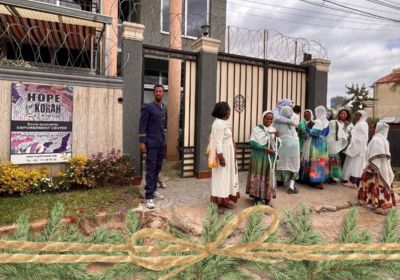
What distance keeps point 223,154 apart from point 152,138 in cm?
112

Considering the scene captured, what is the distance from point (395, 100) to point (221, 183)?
25.0 m

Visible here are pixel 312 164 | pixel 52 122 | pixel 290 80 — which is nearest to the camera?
pixel 52 122

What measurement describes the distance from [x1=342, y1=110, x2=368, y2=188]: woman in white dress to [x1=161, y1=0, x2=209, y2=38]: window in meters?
6.58

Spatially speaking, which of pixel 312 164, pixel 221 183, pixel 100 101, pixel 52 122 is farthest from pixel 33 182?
pixel 312 164

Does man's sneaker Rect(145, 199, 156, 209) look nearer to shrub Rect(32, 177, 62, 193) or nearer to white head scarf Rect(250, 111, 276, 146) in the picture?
shrub Rect(32, 177, 62, 193)

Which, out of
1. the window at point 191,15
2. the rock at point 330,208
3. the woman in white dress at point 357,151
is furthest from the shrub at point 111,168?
the window at point 191,15

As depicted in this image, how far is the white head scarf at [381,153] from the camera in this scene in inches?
176

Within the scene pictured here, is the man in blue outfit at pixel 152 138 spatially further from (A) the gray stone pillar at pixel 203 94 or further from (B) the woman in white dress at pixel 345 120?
(B) the woman in white dress at pixel 345 120

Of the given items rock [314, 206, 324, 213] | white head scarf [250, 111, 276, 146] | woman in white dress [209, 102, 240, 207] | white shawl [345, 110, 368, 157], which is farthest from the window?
rock [314, 206, 324, 213]

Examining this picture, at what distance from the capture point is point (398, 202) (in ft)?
17.5

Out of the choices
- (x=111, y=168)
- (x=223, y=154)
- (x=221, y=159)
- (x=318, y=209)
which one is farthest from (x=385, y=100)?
(x=111, y=168)

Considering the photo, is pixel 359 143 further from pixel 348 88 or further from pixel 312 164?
pixel 348 88

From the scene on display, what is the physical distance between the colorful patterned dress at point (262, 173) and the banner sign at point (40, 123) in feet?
10.1

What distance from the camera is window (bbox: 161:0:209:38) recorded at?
10.2m
